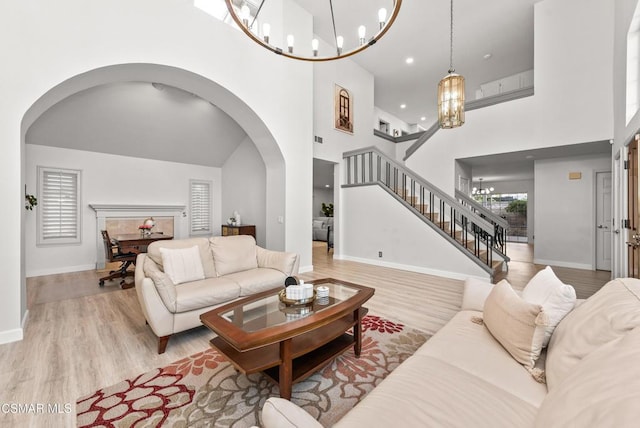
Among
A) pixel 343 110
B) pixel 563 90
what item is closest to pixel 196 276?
pixel 343 110

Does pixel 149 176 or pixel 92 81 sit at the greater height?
pixel 92 81

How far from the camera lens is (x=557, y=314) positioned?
4.51 ft

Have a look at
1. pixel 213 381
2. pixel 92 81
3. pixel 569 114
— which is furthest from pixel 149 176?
pixel 569 114

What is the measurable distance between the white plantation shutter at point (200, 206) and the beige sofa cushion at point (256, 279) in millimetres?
4674

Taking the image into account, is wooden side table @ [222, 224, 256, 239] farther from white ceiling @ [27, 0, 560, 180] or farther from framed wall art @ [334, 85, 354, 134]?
framed wall art @ [334, 85, 354, 134]

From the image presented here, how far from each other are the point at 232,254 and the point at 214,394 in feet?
5.75

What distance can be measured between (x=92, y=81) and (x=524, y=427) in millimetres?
4663

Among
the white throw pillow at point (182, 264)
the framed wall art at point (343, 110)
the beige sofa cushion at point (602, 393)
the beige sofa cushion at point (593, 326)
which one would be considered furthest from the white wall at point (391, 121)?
the beige sofa cushion at point (602, 393)

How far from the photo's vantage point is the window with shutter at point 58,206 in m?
5.02

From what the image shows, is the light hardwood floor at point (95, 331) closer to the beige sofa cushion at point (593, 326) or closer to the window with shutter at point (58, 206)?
the window with shutter at point (58, 206)

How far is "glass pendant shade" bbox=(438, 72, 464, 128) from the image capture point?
3594 millimetres

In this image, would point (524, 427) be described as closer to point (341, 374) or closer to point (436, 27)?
point (341, 374)

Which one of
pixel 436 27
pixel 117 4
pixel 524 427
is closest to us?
pixel 524 427

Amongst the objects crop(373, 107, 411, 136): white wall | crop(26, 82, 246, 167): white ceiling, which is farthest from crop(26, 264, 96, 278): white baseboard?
crop(373, 107, 411, 136): white wall
